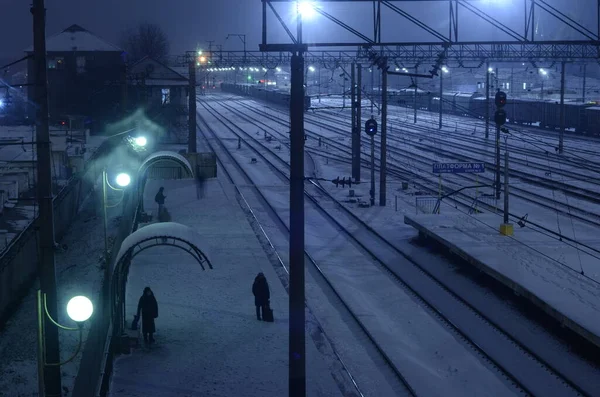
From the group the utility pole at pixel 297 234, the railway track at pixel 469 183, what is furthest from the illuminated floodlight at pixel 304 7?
the railway track at pixel 469 183

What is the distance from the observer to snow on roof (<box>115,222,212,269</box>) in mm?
12164

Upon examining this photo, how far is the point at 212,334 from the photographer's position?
41.8 ft

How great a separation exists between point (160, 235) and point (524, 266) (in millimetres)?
7181

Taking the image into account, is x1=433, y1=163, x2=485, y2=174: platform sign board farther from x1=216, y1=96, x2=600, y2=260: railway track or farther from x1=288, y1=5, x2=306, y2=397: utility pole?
x1=288, y1=5, x2=306, y2=397: utility pole

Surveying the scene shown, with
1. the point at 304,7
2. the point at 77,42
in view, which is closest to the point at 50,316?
the point at 304,7

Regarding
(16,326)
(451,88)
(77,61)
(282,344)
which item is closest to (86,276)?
(16,326)

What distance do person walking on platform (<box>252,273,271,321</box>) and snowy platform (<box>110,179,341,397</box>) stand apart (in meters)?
0.23

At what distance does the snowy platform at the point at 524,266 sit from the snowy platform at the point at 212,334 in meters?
3.92

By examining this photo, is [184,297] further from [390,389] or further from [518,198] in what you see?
[518,198]

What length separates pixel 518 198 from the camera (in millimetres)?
25766

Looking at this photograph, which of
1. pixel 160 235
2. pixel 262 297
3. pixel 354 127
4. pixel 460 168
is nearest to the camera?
pixel 160 235

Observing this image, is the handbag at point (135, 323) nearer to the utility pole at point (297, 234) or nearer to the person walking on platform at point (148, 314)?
the person walking on platform at point (148, 314)

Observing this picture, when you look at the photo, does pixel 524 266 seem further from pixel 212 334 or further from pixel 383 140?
pixel 383 140

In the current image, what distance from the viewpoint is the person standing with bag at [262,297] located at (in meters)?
13.2
